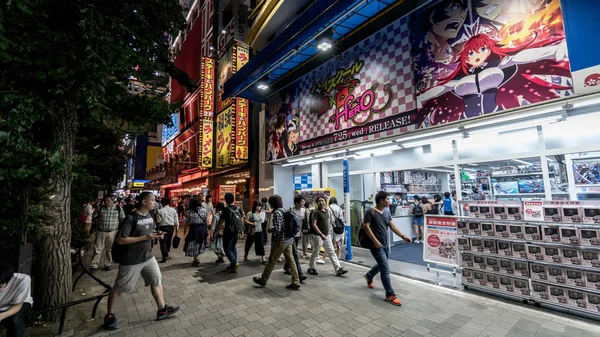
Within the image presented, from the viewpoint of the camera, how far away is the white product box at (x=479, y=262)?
466 cm

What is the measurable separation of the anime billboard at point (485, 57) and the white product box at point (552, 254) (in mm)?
2509

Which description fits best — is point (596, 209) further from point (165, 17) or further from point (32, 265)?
point (32, 265)

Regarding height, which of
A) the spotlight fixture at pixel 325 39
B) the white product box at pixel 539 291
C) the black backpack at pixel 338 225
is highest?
the spotlight fixture at pixel 325 39

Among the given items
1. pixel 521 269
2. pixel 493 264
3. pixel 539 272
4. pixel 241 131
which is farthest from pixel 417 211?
pixel 241 131

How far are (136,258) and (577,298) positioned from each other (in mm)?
6400

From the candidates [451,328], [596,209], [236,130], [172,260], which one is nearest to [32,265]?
[172,260]

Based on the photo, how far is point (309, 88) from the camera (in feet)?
31.9

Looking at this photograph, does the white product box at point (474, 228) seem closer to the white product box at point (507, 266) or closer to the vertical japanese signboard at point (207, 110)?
the white product box at point (507, 266)

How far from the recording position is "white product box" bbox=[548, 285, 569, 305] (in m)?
3.84

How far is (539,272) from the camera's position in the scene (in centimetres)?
411

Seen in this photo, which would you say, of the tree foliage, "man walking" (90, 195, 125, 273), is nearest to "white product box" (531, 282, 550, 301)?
the tree foliage

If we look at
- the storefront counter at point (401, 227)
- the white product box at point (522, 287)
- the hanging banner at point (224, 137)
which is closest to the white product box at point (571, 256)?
the white product box at point (522, 287)

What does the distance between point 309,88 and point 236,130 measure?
450 cm

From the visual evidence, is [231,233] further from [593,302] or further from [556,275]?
[593,302]
